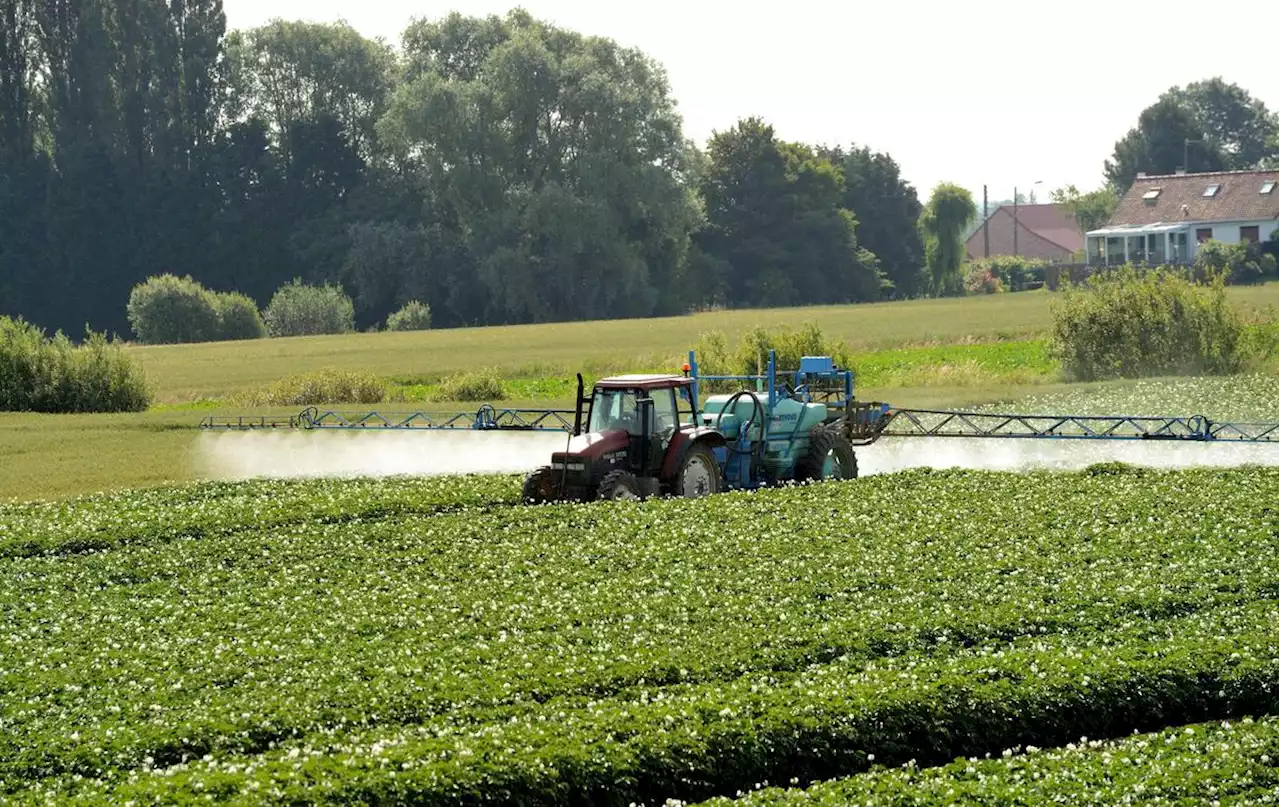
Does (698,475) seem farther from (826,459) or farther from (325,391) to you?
(325,391)

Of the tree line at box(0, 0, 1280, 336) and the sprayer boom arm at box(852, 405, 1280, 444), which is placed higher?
the tree line at box(0, 0, 1280, 336)

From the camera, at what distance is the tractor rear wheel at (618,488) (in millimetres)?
27389

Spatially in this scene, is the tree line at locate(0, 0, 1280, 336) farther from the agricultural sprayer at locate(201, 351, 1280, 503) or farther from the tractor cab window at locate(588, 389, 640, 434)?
the tractor cab window at locate(588, 389, 640, 434)

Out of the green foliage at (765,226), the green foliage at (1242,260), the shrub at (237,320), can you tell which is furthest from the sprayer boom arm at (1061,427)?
the green foliage at (765,226)

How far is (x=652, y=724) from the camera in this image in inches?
593

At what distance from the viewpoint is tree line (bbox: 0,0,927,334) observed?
366 ft

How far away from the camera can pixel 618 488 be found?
27.5 meters

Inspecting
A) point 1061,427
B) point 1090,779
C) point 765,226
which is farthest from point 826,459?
point 765,226

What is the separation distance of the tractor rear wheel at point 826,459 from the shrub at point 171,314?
7542cm

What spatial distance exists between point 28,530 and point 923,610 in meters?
15.5

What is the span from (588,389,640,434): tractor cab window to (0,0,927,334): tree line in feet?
263

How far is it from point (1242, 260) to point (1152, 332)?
61193mm

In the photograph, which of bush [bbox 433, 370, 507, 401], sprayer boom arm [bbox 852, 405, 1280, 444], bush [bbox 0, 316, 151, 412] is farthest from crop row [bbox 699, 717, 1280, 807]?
bush [bbox 0, 316, 151, 412]

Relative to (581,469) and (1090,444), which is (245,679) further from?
(1090,444)
